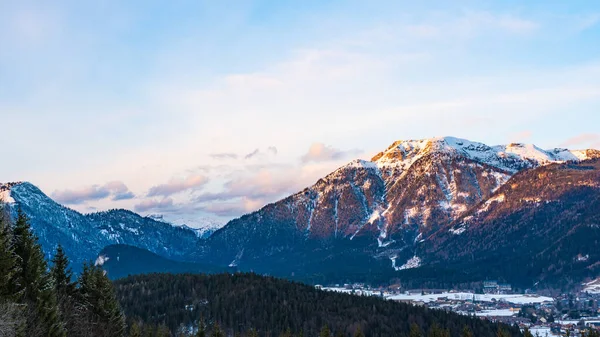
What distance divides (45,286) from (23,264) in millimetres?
3173

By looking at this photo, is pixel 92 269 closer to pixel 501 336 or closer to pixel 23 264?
pixel 23 264

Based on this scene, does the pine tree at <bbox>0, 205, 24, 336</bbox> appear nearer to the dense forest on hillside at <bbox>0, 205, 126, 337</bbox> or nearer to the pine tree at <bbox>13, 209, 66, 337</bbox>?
the dense forest on hillside at <bbox>0, 205, 126, 337</bbox>

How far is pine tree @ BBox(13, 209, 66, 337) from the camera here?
5698cm

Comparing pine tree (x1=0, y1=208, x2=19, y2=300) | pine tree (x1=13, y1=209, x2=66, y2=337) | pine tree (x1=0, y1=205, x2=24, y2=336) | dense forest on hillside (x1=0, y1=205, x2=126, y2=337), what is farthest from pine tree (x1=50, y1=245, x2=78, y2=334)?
pine tree (x1=0, y1=208, x2=19, y2=300)

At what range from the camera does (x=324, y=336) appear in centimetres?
17800

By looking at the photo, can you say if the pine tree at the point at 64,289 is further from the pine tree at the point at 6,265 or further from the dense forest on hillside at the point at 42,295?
the pine tree at the point at 6,265

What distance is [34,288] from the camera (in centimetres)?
5909

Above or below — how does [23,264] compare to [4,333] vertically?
above

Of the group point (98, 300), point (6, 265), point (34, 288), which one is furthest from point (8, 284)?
point (98, 300)

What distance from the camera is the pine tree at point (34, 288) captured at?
187 ft

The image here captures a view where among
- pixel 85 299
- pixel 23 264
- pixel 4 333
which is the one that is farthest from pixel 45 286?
pixel 85 299

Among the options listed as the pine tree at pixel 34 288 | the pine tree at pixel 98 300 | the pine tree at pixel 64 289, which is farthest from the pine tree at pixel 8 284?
Answer: the pine tree at pixel 98 300

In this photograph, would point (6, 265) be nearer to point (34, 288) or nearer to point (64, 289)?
point (34, 288)

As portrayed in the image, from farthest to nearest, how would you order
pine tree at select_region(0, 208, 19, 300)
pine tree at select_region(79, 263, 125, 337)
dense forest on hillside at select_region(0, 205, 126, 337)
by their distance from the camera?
pine tree at select_region(79, 263, 125, 337) < dense forest on hillside at select_region(0, 205, 126, 337) < pine tree at select_region(0, 208, 19, 300)
